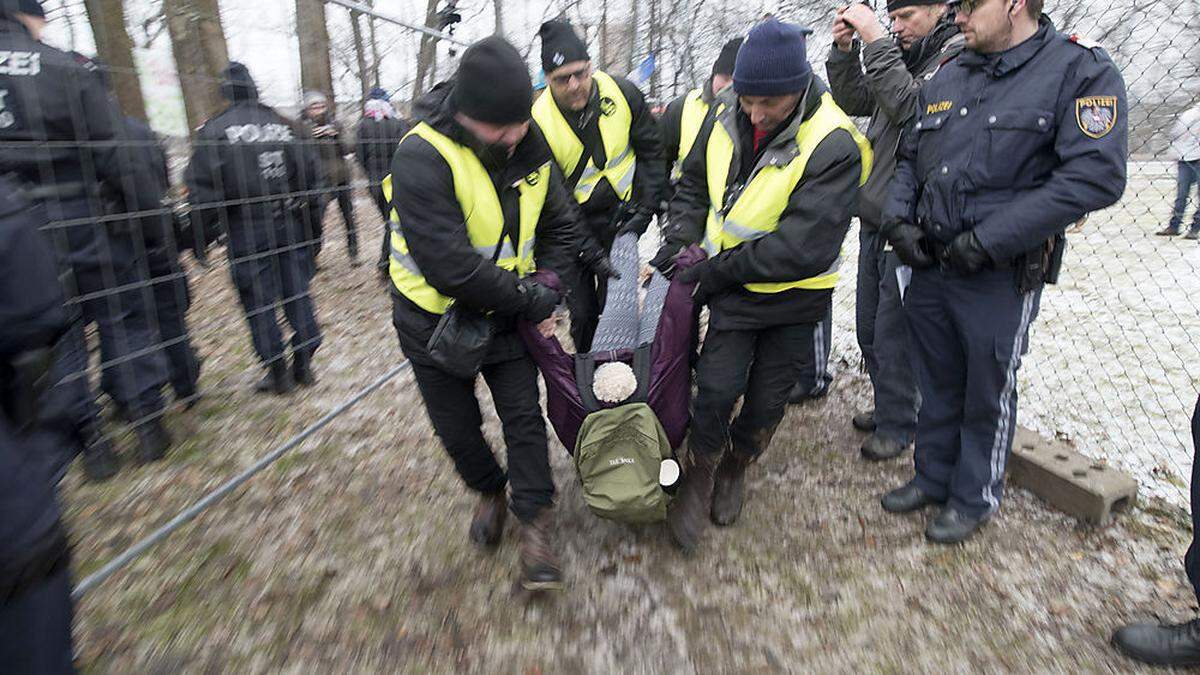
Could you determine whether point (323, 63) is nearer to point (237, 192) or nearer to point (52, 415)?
point (237, 192)

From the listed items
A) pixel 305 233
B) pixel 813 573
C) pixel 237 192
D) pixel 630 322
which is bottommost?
pixel 813 573

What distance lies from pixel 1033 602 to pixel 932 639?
0.46 metres

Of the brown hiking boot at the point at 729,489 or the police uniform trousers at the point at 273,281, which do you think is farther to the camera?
the police uniform trousers at the point at 273,281

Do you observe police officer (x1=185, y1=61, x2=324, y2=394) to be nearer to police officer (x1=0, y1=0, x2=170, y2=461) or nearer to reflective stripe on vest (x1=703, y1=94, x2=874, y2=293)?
police officer (x1=0, y1=0, x2=170, y2=461)

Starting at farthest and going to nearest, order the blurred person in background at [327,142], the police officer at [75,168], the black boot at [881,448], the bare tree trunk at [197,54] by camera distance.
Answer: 1. the blurred person in background at [327,142]
2. the black boot at [881,448]
3. the bare tree trunk at [197,54]
4. the police officer at [75,168]

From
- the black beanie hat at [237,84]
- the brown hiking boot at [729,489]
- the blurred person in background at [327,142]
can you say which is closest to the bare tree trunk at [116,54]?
the black beanie hat at [237,84]

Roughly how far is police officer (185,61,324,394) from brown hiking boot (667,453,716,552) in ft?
7.76

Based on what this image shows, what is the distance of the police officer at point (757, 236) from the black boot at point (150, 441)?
269cm

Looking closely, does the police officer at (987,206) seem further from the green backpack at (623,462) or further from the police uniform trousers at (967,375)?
the green backpack at (623,462)

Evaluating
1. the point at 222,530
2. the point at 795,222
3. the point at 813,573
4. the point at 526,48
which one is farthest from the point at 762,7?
the point at 222,530

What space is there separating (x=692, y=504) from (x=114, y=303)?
277 cm

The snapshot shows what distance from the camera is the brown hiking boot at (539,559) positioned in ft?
7.76

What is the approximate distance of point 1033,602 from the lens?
2.37 meters

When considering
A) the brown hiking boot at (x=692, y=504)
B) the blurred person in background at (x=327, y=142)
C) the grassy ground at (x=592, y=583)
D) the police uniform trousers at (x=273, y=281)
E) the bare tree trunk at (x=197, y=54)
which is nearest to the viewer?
the grassy ground at (x=592, y=583)
